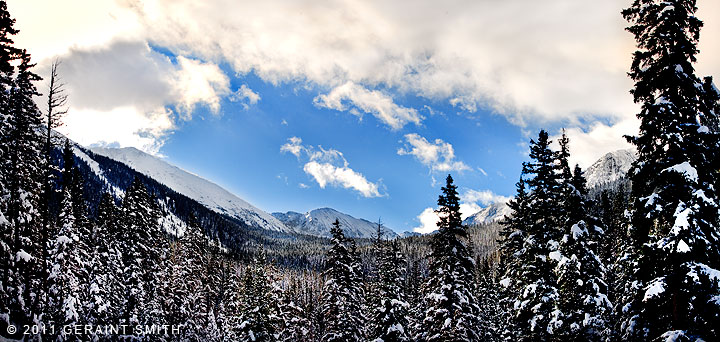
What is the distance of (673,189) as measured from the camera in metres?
12.8

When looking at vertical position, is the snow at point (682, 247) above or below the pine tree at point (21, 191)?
above

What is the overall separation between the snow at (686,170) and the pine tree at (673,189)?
3 cm

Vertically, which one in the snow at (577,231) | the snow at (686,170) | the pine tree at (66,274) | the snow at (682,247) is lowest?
the pine tree at (66,274)

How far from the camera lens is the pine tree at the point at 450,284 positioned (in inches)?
1095

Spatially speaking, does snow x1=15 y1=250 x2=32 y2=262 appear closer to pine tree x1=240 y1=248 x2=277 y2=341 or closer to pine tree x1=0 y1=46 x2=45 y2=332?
pine tree x1=0 y1=46 x2=45 y2=332

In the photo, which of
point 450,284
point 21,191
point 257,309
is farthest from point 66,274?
point 450,284

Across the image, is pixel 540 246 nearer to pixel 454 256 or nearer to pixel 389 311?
pixel 454 256

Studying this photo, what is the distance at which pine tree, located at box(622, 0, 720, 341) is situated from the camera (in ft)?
39.2

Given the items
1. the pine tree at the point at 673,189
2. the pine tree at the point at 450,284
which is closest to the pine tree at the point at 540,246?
the pine tree at the point at 450,284

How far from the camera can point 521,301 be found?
2314cm

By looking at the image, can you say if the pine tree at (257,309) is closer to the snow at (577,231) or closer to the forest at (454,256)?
the forest at (454,256)

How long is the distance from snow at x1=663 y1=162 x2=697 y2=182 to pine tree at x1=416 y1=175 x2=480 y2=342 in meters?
17.4

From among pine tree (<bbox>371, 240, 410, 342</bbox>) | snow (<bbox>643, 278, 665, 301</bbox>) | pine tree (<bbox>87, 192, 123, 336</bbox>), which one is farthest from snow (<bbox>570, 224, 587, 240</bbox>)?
pine tree (<bbox>87, 192, 123, 336</bbox>)

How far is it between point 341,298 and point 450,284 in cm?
1129
